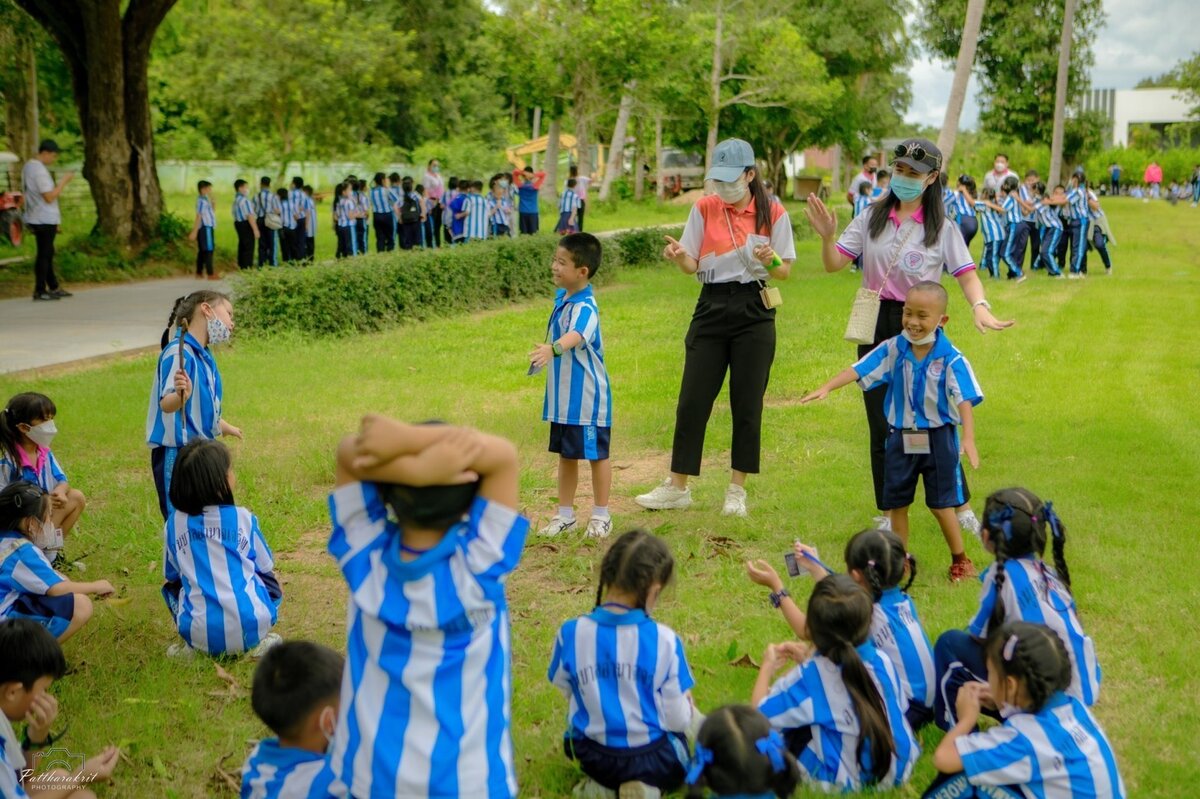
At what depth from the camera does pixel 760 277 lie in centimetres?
650

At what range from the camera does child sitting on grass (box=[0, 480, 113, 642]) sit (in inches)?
181

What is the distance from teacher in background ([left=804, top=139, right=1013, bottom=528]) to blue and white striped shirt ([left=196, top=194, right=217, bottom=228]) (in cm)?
1473

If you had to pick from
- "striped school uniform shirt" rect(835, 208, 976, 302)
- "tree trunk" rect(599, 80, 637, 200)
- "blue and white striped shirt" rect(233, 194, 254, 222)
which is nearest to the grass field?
"striped school uniform shirt" rect(835, 208, 976, 302)

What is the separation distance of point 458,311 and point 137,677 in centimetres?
1089

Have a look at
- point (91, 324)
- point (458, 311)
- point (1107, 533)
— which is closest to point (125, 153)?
point (91, 324)

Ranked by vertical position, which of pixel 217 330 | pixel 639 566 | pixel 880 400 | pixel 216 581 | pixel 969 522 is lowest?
pixel 969 522

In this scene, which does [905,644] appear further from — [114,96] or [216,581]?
[114,96]

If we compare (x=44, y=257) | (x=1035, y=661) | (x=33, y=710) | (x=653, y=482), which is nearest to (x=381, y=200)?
(x=44, y=257)

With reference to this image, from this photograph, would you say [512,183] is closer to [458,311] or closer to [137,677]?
[458,311]

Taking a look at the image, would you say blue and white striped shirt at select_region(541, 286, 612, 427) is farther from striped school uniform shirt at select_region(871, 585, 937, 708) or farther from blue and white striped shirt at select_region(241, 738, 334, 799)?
blue and white striped shirt at select_region(241, 738, 334, 799)

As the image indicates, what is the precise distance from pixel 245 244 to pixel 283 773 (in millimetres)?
18197

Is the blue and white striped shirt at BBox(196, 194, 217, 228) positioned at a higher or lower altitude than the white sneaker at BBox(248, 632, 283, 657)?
higher

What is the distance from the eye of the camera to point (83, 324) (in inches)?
554

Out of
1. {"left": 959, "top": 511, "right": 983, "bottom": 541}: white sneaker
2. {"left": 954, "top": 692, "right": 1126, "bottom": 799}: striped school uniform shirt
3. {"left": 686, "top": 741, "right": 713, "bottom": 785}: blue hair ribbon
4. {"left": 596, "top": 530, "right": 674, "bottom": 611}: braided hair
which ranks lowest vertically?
{"left": 959, "top": 511, "right": 983, "bottom": 541}: white sneaker
